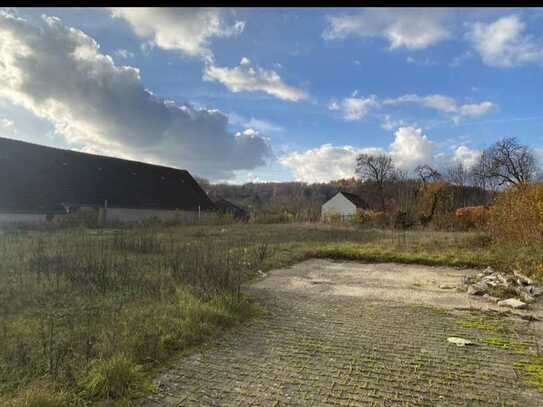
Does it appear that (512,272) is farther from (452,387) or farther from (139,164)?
(139,164)

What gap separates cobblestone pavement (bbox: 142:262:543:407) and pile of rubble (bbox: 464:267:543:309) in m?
1.03

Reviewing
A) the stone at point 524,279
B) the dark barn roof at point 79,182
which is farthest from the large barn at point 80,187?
the stone at point 524,279

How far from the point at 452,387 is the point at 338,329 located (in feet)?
5.51

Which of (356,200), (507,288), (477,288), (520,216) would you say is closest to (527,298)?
(507,288)

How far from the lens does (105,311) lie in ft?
16.8

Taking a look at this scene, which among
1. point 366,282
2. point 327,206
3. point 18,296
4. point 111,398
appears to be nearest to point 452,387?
point 111,398

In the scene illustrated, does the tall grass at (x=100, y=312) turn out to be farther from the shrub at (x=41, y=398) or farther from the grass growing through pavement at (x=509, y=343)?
the grass growing through pavement at (x=509, y=343)

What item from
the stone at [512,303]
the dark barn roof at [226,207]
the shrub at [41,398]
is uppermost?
the dark barn roof at [226,207]

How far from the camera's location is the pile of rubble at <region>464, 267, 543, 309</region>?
20.1ft

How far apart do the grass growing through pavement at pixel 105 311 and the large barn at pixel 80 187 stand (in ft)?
47.1

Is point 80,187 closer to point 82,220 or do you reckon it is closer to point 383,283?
point 82,220

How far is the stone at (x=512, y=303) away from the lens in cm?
584

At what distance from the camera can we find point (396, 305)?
608cm

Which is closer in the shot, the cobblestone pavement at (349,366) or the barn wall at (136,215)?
the cobblestone pavement at (349,366)
